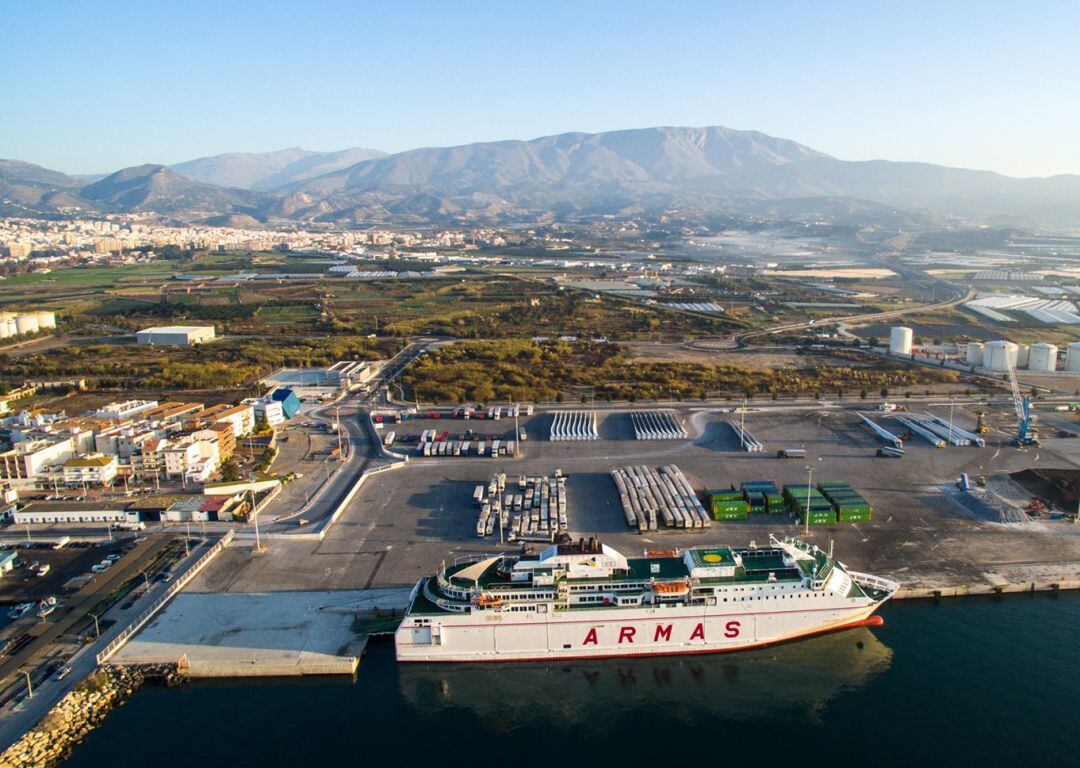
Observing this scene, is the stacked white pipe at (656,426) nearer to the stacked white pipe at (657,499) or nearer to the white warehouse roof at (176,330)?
the stacked white pipe at (657,499)

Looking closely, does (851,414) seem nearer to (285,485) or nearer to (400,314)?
(285,485)

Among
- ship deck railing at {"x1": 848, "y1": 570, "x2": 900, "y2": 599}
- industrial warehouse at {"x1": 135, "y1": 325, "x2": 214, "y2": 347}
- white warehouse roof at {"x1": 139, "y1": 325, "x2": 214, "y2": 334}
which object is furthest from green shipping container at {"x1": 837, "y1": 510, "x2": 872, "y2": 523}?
white warehouse roof at {"x1": 139, "y1": 325, "x2": 214, "y2": 334}

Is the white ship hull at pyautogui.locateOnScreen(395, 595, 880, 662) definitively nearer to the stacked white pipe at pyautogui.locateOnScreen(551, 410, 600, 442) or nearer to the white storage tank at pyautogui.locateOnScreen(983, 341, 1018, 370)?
the stacked white pipe at pyautogui.locateOnScreen(551, 410, 600, 442)

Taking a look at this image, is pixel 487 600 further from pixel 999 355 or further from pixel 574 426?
pixel 999 355

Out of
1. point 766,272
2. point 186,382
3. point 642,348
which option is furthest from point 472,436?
point 766,272

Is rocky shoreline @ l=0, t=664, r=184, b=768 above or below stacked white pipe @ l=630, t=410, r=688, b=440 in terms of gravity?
below

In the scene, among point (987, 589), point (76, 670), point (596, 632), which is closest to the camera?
point (76, 670)

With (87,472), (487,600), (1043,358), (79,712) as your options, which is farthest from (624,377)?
(79,712)
